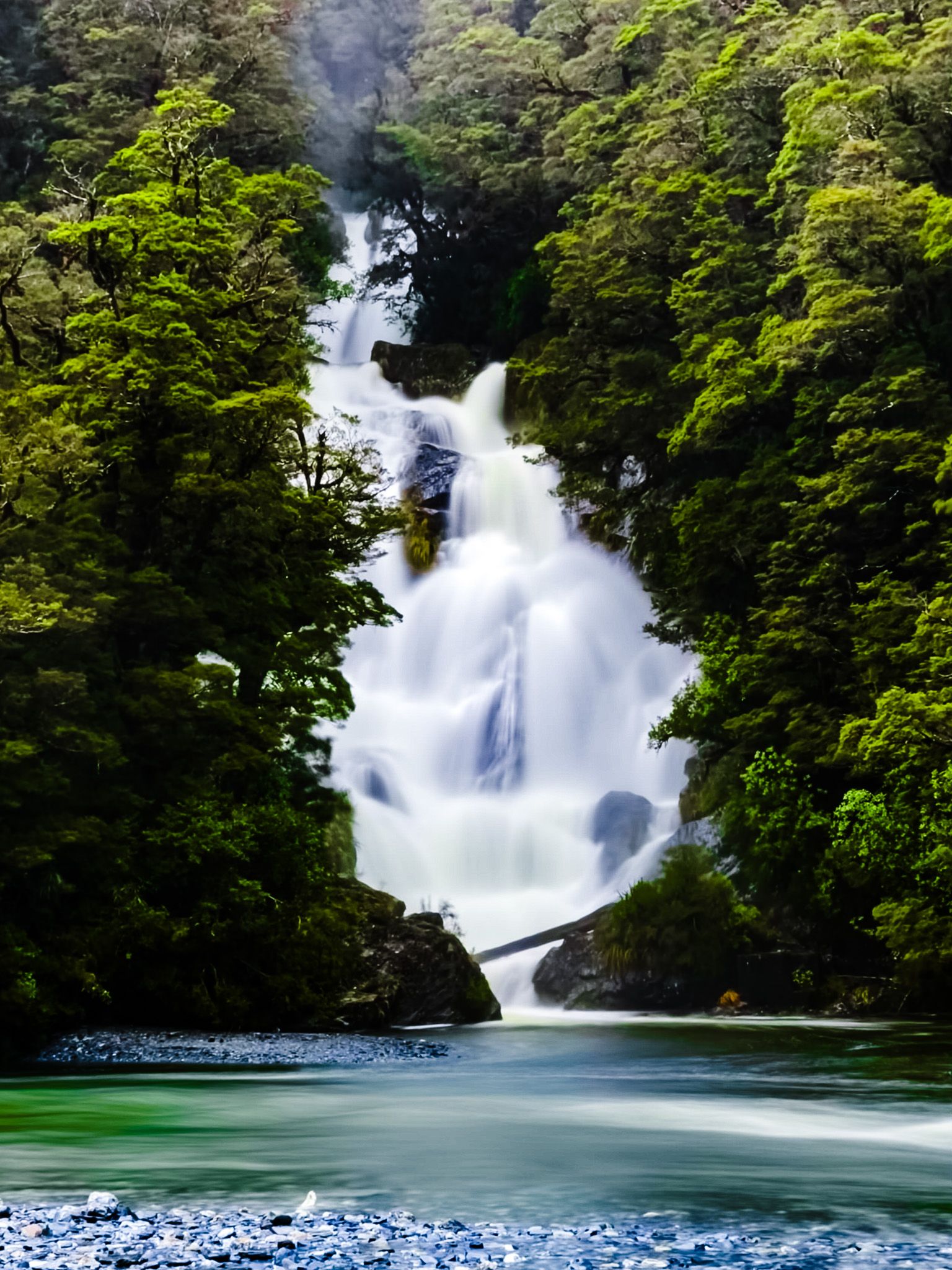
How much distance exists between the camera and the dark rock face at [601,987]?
1022 inches

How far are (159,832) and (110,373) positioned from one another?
6517mm

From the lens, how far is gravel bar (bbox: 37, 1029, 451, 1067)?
1708 cm

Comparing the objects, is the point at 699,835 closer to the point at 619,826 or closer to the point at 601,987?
the point at 619,826

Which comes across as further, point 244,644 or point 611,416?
point 611,416

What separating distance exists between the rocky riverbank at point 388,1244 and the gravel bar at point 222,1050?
10021 mm

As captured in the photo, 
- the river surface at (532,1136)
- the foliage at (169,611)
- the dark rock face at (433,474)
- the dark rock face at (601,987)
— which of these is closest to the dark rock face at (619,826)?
the dark rock face at (601,987)

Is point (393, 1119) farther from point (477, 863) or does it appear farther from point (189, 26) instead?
point (189, 26)

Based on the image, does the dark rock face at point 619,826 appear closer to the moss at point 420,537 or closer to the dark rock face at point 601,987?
the dark rock face at point 601,987

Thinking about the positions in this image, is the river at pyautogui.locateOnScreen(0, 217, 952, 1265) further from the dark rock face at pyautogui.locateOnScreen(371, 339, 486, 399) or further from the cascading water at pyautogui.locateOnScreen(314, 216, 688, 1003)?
the dark rock face at pyautogui.locateOnScreen(371, 339, 486, 399)

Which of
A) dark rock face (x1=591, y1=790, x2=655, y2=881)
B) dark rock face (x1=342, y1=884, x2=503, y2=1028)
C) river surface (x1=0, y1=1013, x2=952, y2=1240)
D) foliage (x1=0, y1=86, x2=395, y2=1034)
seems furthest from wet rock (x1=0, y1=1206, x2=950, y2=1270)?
dark rock face (x1=591, y1=790, x2=655, y2=881)

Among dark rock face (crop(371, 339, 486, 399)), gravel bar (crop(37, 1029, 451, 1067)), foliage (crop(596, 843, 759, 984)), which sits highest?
dark rock face (crop(371, 339, 486, 399))

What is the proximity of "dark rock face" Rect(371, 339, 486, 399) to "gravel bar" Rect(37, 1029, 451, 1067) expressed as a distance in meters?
26.1

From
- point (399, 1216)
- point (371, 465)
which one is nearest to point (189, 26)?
point (371, 465)

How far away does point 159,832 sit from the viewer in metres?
20.0
